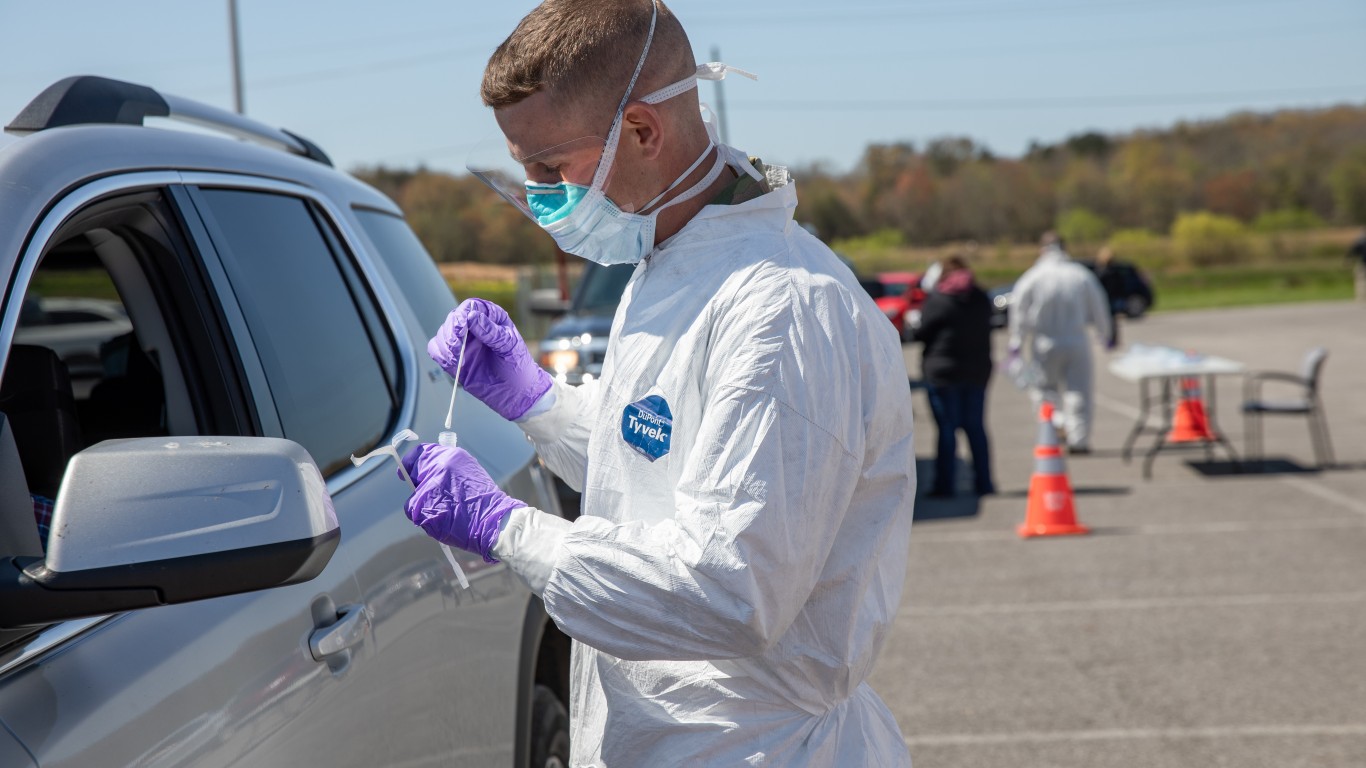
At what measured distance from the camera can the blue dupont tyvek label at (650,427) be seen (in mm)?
2031

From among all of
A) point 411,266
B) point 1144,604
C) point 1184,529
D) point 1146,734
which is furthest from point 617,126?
point 1184,529

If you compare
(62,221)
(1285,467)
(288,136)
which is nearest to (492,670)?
(62,221)

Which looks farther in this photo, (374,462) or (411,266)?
(411,266)

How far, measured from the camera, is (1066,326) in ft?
44.5

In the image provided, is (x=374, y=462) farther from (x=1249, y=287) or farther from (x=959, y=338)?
(x=1249, y=287)

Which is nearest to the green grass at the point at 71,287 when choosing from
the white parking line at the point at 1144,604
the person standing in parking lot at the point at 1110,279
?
the white parking line at the point at 1144,604

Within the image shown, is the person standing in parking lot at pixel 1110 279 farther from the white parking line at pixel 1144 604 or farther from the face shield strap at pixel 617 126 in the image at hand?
the face shield strap at pixel 617 126

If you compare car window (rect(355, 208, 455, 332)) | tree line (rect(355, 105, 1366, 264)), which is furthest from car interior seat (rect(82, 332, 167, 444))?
tree line (rect(355, 105, 1366, 264))

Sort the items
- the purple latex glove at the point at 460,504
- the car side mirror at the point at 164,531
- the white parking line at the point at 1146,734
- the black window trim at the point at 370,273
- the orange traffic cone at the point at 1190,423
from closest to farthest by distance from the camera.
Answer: the car side mirror at the point at 164,531 → the purple latex glove at the point at 460,504 → the black window trim at the point at 370,273 → the white parking line at the point at 1146,734 → the orange traffic cone at the point at 1190,423

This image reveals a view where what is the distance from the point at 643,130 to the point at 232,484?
0.90m

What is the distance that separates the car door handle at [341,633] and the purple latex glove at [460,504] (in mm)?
241

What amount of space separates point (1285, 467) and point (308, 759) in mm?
11665

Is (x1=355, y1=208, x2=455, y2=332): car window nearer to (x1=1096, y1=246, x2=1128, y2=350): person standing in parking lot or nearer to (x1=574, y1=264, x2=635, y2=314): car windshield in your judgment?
(x1=574, y1=264, x2=635, y2=314): car windshield

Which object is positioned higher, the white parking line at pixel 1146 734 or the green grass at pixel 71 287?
the green grass at pixel 71 287
